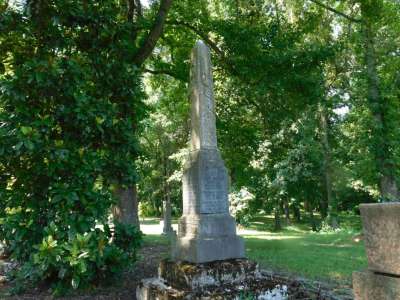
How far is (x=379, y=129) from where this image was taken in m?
20.9

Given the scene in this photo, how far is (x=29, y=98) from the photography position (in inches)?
273

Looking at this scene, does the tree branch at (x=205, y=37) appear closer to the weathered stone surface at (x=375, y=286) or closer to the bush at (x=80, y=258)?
the bush at (x=80, y=258)

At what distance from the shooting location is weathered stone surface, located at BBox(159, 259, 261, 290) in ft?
21.3

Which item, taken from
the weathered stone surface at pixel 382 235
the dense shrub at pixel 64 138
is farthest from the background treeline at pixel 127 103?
the weathered stone surface at pixel 382 235

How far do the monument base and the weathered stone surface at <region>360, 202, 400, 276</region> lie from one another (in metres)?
4.02

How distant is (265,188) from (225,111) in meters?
13.3

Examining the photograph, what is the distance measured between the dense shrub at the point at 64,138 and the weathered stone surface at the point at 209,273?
1110 millimetres

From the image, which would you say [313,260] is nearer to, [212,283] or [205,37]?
[212,283]

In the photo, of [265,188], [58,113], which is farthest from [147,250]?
[265,188]

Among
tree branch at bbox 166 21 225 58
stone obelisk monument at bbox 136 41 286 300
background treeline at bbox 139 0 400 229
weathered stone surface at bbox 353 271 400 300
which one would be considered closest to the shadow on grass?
stone obelisk monument at bbox 136 41 286 300

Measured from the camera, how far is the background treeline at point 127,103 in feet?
21.7

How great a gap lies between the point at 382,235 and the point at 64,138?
596 centimetres

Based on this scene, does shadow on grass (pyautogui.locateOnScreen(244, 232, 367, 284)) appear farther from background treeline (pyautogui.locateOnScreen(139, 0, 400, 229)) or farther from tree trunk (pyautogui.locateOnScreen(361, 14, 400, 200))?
tree trunk (pyautogui.locateOnScreen(361, 14, 400, 200))

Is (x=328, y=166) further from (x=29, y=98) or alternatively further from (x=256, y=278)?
(x=29, y=98)
